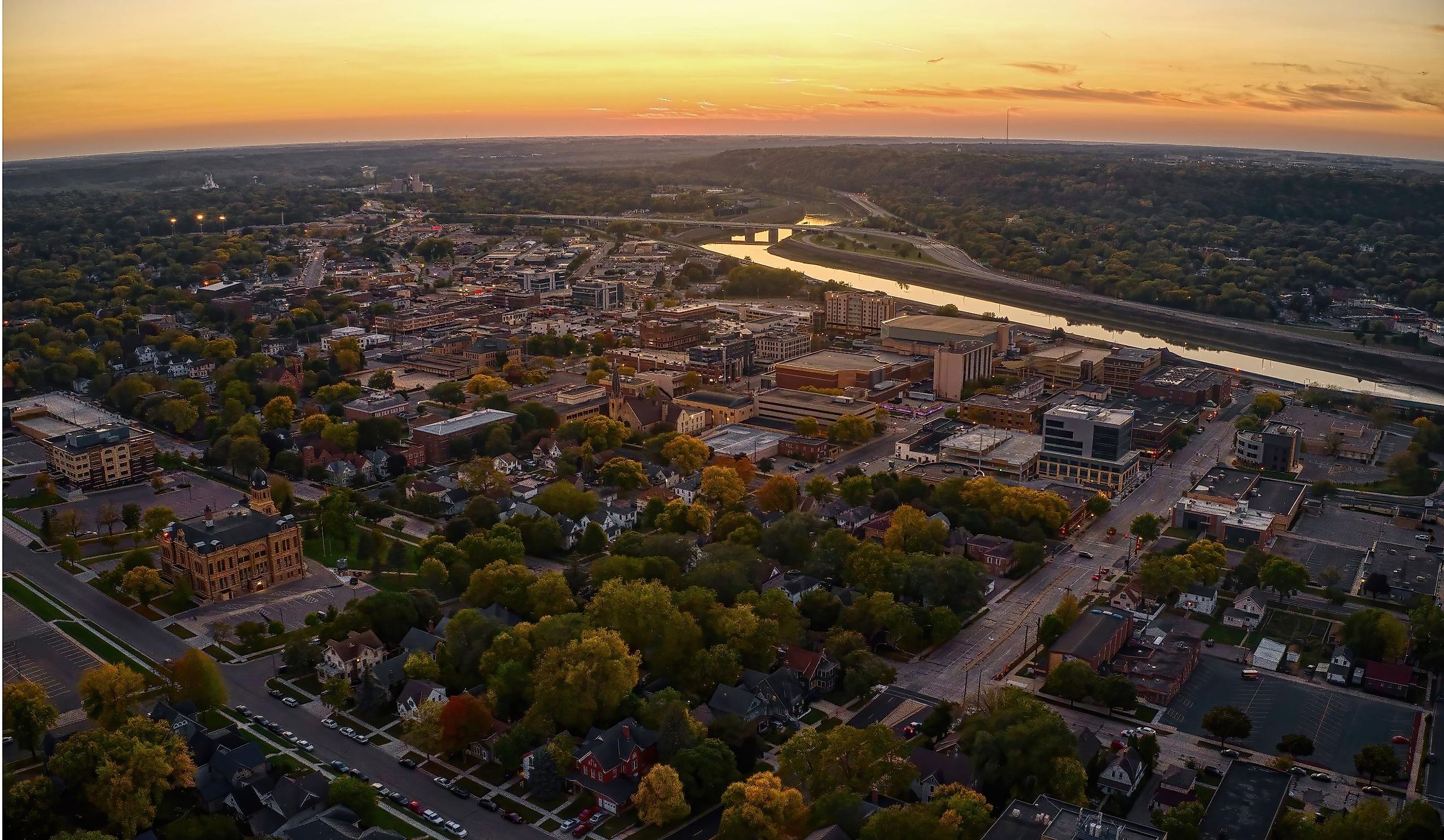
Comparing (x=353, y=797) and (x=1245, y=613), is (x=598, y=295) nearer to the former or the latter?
(x=1245, y=613)

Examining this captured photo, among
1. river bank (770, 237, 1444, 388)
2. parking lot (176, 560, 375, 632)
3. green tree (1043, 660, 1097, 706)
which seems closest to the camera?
green tree (1043, 660, 1097, 706)

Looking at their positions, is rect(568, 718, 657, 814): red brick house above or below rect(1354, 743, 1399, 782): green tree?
above

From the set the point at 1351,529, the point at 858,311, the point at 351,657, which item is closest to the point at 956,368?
the point at 858,311

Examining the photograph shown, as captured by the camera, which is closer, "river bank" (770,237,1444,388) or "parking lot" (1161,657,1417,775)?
"parking lot" (1161,657,1417,775)

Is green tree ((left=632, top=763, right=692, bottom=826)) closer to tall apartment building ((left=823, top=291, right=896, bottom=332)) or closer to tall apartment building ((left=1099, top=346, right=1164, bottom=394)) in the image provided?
tall apartment building ((left=1099, top=346, right=1164, bottom=394))

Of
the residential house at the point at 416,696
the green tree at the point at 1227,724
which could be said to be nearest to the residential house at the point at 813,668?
the residential house at the point at 416,696

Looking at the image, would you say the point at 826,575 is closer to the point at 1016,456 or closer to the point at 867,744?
the point at 867,744

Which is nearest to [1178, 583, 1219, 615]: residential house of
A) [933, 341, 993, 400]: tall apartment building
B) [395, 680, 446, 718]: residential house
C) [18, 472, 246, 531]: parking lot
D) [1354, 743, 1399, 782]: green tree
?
[1354, 743, 1399, 782]: green tree

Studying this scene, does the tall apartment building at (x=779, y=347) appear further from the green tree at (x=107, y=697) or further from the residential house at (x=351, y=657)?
the green tree at (x=107, y=697)
